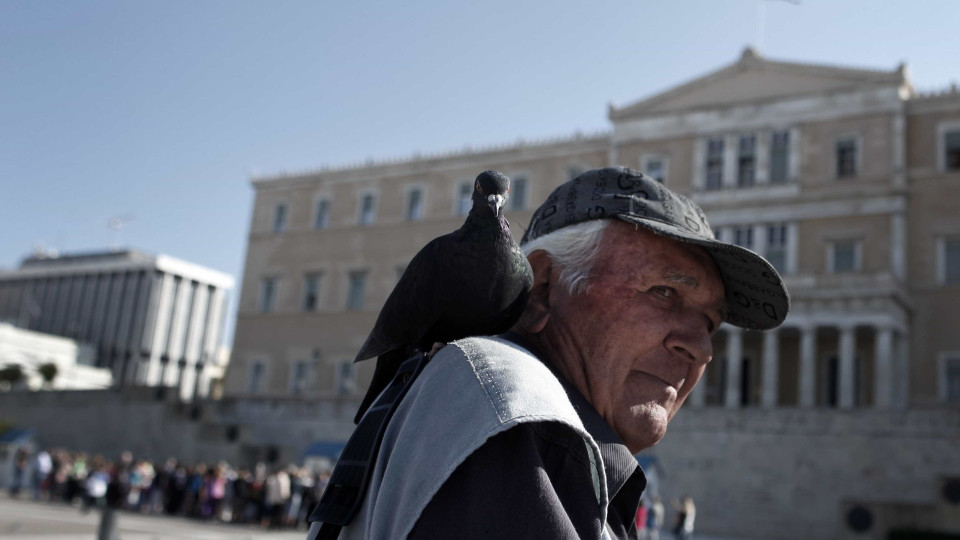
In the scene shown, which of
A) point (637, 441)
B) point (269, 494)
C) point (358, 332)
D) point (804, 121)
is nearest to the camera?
point (637, 441)

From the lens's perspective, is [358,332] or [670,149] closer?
[670,149]

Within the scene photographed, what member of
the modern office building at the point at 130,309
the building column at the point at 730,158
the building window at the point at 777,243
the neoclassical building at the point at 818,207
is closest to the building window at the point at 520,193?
the neoclassical building at the point at 818,207

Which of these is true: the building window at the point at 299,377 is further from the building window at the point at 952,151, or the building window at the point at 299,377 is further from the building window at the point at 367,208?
the building window at the point at 952,151

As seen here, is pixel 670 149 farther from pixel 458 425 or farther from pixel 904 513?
pixel 458 425

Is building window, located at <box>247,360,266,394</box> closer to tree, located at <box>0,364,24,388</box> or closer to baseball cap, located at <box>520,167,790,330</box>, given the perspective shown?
tree, located at <box>0,364,24,388</box>

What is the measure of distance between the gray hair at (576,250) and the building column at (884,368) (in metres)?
26.7

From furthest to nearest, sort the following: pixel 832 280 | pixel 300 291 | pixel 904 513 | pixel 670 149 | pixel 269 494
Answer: pixel 300 291, pixel 670 149, pixel 832 280, pixel 904 513, pixel 269 494

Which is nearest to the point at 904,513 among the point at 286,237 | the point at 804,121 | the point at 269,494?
the point at 804,121

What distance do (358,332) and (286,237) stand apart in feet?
22.0

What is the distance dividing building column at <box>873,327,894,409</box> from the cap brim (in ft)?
86.2

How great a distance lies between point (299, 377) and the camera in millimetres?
39562

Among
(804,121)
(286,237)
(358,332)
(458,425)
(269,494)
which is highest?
(804,121)

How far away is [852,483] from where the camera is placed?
23.5m

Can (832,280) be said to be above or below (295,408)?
above
